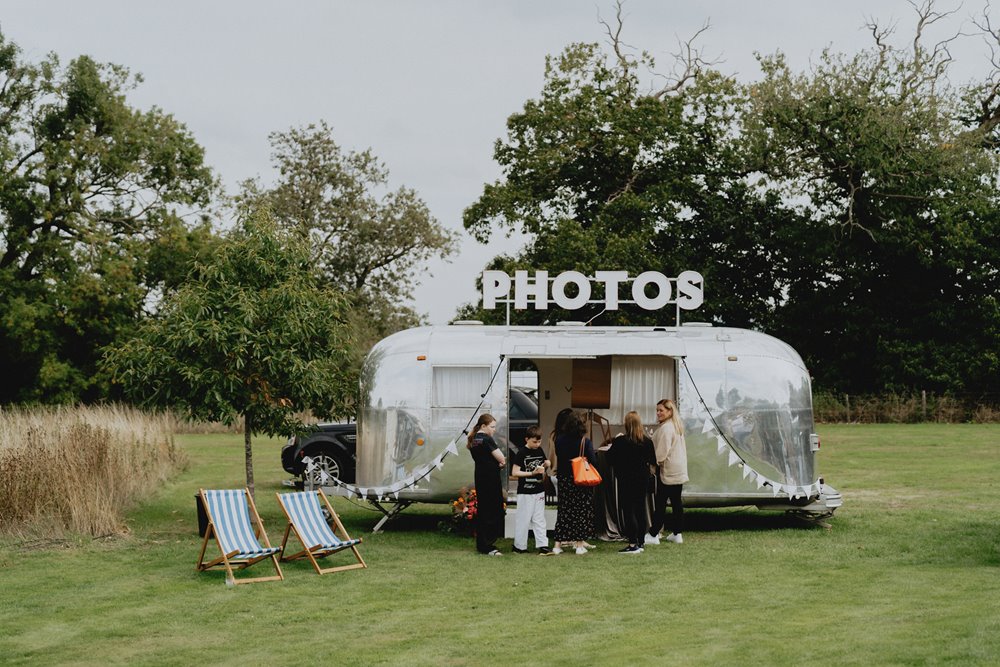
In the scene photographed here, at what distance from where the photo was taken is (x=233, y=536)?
1193 cm

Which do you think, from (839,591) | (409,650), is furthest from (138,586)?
(839,591)

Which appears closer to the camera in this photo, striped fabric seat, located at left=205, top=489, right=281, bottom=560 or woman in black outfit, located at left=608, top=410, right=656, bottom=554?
striped fabric seat, located at left=205, top=489, right=281, bottom=560

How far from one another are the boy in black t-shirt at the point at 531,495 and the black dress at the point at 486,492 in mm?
229

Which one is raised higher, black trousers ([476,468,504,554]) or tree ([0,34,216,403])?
tree ([0,34,216,403])

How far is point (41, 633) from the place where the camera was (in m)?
9.45

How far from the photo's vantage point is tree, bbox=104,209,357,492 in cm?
1466

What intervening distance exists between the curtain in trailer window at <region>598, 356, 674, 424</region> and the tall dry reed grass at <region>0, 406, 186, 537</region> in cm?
662

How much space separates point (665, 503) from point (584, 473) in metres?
1.42

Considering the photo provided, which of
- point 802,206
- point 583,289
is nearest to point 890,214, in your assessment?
point 802,206

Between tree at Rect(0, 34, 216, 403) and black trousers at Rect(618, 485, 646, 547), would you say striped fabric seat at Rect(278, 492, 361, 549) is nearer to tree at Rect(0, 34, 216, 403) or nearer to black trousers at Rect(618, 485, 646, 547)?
black trousers at Rect(618, 485, 646, 547)

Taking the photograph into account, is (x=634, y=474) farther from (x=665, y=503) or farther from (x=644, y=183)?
(x=644, y=183)

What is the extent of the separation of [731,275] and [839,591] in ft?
108

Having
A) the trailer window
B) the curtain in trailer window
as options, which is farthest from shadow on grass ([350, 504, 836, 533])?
the trailer window

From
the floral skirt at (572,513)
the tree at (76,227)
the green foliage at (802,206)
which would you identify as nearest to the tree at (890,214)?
the green foliage at (802,206)
